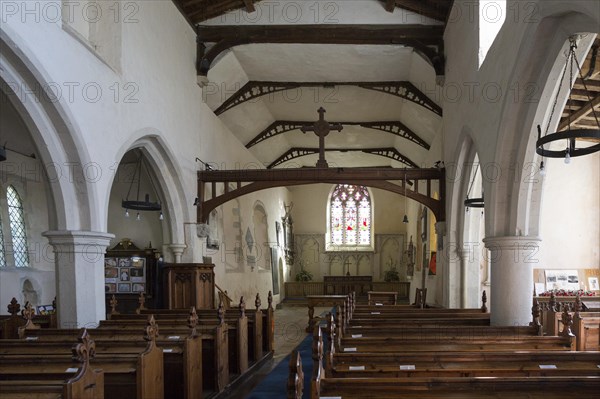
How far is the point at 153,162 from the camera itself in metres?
10.4

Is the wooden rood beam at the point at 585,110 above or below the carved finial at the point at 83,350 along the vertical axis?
above

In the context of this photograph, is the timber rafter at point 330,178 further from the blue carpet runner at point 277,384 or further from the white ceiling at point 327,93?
the blue carpet runner at point 277,384

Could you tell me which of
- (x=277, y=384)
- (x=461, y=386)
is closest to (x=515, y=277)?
(x=277, y=384)

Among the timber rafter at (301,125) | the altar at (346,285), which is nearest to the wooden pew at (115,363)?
the timber rafter at (301,125)

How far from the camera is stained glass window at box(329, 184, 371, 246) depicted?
25.3 metres

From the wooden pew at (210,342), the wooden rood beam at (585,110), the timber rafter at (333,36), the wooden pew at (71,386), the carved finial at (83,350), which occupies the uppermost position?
the timber rafter at (333,36)

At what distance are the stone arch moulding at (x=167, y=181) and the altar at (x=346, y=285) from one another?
12.2m

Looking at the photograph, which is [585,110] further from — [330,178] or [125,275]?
[125,275]

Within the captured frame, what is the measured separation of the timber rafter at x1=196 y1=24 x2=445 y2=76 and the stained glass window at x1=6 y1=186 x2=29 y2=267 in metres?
4.35

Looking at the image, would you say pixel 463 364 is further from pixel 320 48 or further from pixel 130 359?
pixel 320 48

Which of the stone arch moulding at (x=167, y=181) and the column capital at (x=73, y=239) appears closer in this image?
the column capital at (x=73, y=239)

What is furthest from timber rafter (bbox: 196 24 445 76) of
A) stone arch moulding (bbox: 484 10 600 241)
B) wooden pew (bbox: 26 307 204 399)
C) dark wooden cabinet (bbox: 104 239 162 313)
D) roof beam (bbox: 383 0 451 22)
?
wooden pew (bbox: 26 307 204 399)

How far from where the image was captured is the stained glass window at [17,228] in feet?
32.9

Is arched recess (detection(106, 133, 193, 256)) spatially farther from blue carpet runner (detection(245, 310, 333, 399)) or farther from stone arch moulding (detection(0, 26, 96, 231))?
blue carpet runner (detection(245, 310, 333, 399))
